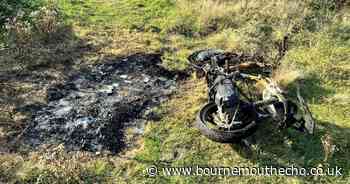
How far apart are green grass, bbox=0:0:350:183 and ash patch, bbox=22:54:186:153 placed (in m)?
0.39

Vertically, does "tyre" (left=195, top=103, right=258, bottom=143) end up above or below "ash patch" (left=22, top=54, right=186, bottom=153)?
above

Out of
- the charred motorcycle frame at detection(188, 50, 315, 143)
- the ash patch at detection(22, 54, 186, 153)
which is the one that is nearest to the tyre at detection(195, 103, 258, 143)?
the charred motorcycle frame at detection(188, 50, 315, 143)

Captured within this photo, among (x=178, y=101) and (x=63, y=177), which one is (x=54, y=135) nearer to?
(x=63, y=177)

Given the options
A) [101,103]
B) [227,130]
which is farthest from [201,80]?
[227,130]

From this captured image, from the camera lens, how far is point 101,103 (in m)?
11.1

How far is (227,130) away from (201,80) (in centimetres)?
300

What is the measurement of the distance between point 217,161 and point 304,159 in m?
1.71

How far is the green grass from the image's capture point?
9.10m

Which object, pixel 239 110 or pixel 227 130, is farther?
pixel 239 110

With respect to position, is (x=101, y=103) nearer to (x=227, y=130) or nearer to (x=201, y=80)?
(x=201, y=80)

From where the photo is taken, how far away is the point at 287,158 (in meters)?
9.34

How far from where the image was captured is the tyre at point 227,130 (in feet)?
29.8

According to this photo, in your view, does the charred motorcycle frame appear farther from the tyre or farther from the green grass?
the green grass

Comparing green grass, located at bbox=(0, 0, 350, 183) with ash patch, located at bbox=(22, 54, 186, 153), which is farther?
ash patch, located at bbox=(22, 54, 186, 153)
